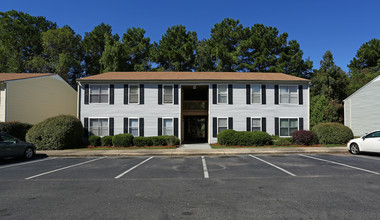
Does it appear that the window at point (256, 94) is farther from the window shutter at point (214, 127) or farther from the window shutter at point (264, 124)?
the window shutter at point (214, 127)

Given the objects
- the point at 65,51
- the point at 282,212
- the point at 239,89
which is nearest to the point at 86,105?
the point at 239,89

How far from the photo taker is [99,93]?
63.2 ft

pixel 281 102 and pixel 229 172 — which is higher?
pixel 281 102

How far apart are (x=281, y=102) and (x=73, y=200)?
1857cm

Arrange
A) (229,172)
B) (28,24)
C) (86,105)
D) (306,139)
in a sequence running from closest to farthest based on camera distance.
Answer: (229,172) < (306,139) < (86,105) < (28,24)

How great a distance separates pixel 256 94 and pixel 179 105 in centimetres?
722

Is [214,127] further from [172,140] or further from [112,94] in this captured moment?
[112,94]

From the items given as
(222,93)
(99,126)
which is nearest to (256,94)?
(222,93)

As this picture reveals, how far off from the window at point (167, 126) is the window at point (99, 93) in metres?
5.78

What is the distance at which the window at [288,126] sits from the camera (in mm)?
19172

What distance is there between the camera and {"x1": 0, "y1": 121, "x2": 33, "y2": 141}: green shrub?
Result: 16312 millimetres

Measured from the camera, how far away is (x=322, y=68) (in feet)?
105

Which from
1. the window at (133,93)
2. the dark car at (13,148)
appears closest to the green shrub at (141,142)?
the window at (133,93)

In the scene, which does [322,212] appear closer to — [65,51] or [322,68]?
[322,68]
